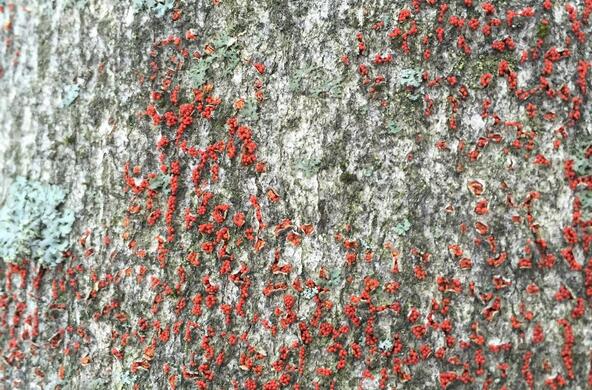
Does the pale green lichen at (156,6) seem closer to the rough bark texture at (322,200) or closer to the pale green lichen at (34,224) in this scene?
the rough bark texture at (322,200)

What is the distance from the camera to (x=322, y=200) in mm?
1710

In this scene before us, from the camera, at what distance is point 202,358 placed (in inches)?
68.2

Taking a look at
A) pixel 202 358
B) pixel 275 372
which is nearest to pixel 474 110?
pixel 275 372

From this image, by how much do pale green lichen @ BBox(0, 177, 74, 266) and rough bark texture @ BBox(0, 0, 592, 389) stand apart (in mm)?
54

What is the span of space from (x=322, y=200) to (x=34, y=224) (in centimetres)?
90

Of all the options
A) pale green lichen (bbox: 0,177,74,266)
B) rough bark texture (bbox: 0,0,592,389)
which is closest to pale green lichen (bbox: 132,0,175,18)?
rough bark texture (bbox: 0,0,592,389)

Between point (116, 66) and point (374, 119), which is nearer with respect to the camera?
point (374, 119)

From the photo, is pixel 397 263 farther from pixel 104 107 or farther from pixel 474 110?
pixel 104 107

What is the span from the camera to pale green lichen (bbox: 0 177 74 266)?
1893 mm

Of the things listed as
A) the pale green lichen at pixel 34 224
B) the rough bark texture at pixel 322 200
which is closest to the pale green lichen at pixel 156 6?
the rough bark texture at pixel 322 200

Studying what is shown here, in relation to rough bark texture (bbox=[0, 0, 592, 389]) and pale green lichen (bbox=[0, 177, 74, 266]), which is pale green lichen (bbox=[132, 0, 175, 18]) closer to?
rough bark texture (bbox=[0, 0, 592, 389])

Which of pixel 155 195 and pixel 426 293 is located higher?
pixel 155 195

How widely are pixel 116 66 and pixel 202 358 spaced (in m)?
0.89

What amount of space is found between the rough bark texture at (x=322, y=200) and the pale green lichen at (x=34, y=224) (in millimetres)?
54
